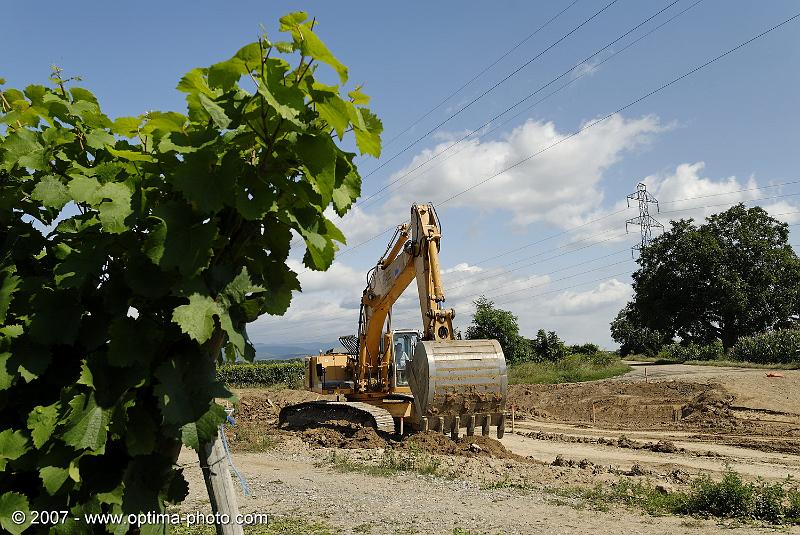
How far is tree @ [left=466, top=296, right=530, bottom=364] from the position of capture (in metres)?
51.5

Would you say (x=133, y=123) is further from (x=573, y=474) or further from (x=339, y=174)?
(x=573, y=474)

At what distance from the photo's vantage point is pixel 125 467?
2.23 m

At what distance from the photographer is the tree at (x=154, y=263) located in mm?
1993

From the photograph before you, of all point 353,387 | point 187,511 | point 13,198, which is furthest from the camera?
point 353,387

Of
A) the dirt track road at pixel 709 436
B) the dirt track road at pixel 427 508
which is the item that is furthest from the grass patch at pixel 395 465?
the dirt track road at pixel 709 436

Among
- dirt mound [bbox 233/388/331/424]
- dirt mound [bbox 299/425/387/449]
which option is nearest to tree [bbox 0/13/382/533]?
dirt mound [bbox 299/425/387/449]

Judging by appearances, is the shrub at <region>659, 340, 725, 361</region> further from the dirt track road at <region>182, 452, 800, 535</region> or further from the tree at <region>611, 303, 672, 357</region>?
the dirt track road at <region>182, 452, 800, 535</region>

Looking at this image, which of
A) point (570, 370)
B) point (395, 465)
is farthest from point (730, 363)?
point (395, 465)

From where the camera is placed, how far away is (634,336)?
5881 centimetres

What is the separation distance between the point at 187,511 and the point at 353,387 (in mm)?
10837

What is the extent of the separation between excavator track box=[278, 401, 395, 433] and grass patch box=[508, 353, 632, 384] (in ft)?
61.1

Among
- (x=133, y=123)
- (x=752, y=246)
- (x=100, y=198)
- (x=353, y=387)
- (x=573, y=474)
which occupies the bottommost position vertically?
(x=573, y=474)

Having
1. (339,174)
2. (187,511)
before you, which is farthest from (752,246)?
(339,174)

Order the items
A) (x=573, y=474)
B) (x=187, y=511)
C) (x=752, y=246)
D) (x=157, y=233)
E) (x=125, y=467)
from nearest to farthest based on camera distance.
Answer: (x=157, y=233) < (x=125, y=467) < (x=187, y=511) < (x=573, y=474) < (x=752, y=246)
